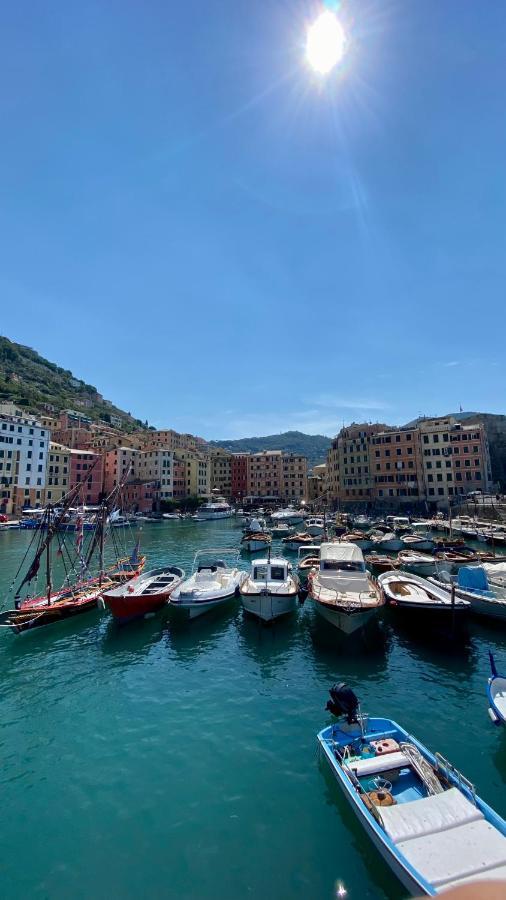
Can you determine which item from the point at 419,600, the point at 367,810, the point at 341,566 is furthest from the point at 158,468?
the point at 367,810

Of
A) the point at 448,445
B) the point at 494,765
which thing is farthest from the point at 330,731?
the point at 448,445

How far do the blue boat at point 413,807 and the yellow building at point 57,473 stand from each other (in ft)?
331

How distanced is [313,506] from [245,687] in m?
100

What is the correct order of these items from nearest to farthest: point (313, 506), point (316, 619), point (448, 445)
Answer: point (316, 619)
point (448, 445)
point (313, 506)

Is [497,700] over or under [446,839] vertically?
over

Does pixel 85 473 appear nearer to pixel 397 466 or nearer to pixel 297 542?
pixel 297 542

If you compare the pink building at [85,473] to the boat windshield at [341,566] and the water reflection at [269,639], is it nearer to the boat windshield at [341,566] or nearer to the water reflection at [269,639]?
the boat windshield at [341,566]

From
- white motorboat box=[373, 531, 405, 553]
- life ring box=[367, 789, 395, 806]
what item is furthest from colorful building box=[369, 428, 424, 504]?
life ring box=[367, 789, 395, 806]

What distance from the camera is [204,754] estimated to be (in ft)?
37.3

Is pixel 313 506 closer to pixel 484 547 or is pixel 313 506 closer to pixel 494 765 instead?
pixel 484 547

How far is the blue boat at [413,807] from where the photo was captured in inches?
278

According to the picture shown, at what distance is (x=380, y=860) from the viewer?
8.29 metres

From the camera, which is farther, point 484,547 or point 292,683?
point 484,547

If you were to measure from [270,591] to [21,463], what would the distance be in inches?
3439
